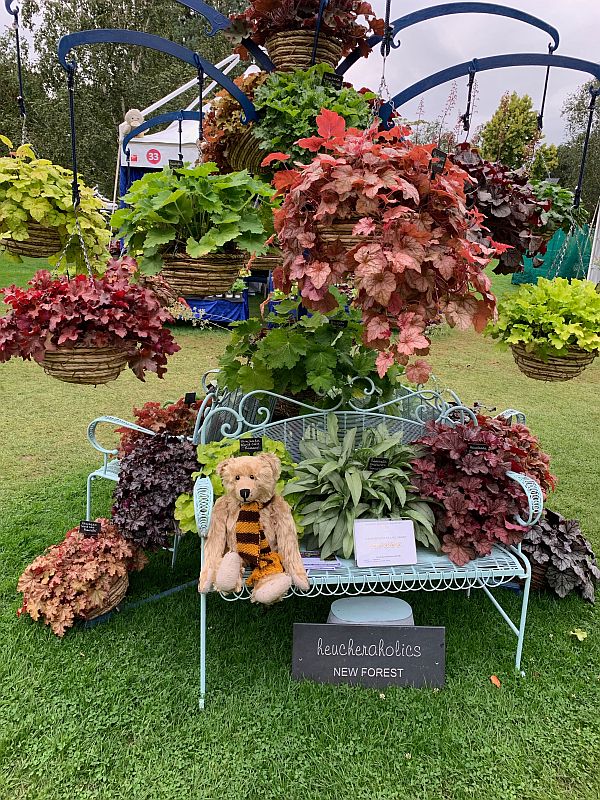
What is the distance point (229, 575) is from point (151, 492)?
69 centimetres

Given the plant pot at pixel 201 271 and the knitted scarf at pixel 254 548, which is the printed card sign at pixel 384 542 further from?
the plant pot at pixel 201 271

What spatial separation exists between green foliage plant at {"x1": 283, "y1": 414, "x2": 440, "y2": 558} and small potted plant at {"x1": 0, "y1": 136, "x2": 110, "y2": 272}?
4.75 feet

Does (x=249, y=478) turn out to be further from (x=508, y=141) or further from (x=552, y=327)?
(x=508, y=141)

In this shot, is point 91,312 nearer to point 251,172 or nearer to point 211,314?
point 251,172

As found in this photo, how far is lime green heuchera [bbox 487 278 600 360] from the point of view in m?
2.50

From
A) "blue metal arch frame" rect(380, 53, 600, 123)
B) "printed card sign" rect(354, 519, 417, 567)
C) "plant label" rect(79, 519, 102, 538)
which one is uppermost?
"blue metal arch frame" rect(380, 53, 600, 123)

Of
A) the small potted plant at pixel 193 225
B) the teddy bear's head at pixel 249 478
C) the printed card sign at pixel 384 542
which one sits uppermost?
the small potted plant at pixel 193 225

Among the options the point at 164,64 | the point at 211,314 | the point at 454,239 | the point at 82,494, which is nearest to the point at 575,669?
the point at 454,239

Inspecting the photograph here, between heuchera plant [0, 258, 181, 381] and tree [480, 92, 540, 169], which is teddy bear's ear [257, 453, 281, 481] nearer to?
heuchera plant [0, 258, 181, 381]

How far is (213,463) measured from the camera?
249 centimetres

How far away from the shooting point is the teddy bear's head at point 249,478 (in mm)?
2123

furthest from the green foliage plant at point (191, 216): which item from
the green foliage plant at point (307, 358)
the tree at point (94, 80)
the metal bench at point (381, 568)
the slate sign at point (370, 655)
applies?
the tree at point (94, 80)

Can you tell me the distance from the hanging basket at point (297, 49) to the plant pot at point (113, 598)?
248 cm

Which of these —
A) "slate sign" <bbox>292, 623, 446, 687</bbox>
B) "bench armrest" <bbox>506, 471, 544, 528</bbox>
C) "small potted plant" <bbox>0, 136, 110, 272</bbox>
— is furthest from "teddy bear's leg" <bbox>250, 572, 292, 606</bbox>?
"small potted plant" <bbox>0, 136, 110, 272</bbox>
